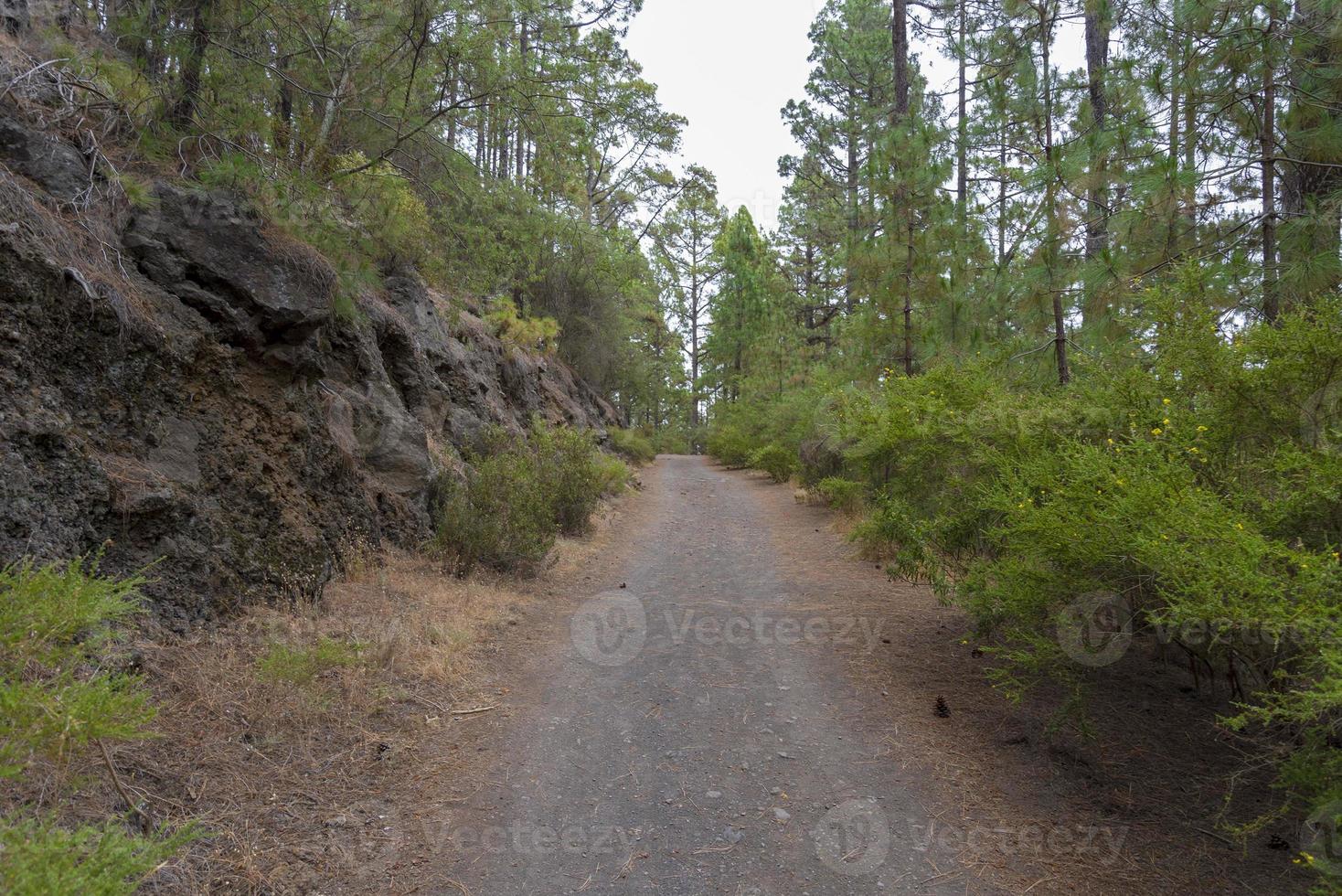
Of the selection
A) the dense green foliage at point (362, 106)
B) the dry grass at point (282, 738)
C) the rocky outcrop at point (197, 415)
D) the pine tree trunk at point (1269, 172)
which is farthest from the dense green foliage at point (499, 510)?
the pine tree trunk at point (1269, 172)

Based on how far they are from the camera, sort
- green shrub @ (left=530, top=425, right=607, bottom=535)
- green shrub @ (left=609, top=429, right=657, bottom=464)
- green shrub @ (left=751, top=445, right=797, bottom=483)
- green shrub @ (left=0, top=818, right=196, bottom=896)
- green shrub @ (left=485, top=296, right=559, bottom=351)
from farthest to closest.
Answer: green shrub @ (left=609, top=429, right=657, bottom=464) → green shrub @ (left=751, top=445, right=797, bottom=483) → green shrub @ (left=485, top=296, right=559, bottom=351) → green shrub @ (left=530, top=425, right=607, bottom=535) → green shrub @ (left=0, top=818, right=196, bottom=896)

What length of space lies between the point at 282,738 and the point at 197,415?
8.80ft

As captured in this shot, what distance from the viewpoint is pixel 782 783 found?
149 inches

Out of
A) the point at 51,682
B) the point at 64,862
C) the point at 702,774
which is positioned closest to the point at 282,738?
the point at 51,682

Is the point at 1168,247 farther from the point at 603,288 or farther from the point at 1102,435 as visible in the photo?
the point at 603,288

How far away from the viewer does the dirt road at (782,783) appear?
9.94 feet

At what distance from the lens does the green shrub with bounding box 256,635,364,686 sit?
4.07 meters

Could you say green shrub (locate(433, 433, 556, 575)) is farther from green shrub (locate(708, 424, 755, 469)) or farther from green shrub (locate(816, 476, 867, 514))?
green shrub (locate(708, 424, 755, 469))

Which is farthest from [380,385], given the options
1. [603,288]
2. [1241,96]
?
[603,288]

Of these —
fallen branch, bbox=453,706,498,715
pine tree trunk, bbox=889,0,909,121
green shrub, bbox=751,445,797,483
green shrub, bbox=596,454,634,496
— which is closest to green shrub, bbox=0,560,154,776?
fallen branch, bbox=453,706,498,715

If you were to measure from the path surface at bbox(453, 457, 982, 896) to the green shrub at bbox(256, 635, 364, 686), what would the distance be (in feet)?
3.89

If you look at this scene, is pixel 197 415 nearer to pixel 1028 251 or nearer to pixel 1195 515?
pixel 1195 515

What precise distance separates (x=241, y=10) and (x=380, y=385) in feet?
12.0

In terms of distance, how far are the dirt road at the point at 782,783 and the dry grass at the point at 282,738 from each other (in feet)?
1.29
